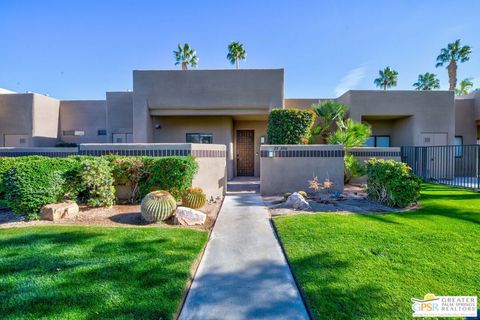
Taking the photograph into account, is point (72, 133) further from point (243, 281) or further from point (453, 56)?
point (453, 56)

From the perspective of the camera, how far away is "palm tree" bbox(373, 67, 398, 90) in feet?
70.3

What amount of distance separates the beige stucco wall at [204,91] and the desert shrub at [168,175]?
564 cm

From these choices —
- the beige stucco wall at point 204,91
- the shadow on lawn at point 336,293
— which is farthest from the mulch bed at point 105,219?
the beige stucco wall at point 204,91

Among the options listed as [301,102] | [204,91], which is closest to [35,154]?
[204,91]

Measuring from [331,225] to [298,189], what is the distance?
155 inches

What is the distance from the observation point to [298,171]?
881 cm

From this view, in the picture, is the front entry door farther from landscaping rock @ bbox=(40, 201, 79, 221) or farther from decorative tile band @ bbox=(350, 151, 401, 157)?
landscaping rock @ bbox=(40, 201, 79, 221)

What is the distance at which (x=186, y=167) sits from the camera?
6637 millimetres

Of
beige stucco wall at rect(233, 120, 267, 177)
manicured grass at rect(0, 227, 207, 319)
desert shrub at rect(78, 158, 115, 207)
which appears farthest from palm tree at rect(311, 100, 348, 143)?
desert shrub at rect(78, 158, 115, 207)

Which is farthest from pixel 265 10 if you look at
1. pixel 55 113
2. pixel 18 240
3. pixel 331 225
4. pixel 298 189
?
pixel 55 113

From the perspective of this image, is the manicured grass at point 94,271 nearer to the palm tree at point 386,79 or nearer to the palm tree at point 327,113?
the palm tree at point 327,113

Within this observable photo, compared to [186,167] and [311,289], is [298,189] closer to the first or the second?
[186,167]

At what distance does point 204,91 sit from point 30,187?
8190mm

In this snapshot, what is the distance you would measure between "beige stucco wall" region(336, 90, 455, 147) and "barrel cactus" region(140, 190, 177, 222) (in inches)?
457
